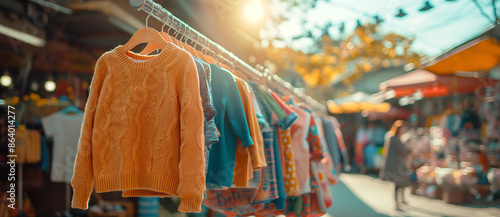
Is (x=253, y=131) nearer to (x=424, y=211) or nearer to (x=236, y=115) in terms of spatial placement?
(x=236, y=115)

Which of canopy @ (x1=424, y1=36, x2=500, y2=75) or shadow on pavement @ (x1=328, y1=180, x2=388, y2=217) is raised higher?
canopy @ (x1=424, y1=36, x2=500, y2=75)

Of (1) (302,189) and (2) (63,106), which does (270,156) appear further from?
(2) (63,106)

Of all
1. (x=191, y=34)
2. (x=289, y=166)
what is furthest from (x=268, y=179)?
(x=191, y=34)

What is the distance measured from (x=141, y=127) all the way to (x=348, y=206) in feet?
25.2

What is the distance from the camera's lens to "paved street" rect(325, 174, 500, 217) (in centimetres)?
812

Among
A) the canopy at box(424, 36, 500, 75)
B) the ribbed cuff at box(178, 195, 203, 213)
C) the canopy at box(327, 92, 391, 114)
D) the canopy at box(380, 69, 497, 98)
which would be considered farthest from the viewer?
the canopy at box(327, 92, 391, 114)

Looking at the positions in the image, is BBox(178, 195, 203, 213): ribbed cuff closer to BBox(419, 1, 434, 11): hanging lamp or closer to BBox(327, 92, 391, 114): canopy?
BBox(419, 1, 434, 11): hanging lamp

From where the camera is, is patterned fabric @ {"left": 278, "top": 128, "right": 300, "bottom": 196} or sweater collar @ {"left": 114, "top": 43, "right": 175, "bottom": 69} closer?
sweater collar @ {"left": 114, "top": 43, "right": 175, "bottom": 69}

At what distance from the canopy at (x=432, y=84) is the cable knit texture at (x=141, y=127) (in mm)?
8909

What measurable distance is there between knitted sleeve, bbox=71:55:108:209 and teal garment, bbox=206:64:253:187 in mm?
706

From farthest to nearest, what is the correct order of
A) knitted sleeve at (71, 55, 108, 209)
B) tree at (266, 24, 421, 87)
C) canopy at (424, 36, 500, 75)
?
tree at (266, 24, 421, 87), canopy at (424, 36, 500, 75), knitted sleeve at (71, 55, 108, 209)

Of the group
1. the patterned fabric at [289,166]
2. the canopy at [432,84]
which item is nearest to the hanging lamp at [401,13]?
the patterned fabric at [289,166]

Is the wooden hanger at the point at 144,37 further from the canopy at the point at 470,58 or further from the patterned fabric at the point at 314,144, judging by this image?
the canopy at the point at 470,58

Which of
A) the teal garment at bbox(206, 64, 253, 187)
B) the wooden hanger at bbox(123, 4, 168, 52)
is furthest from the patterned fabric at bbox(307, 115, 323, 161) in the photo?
the wooden hanger at bbox(123, 4, 168, 52)
